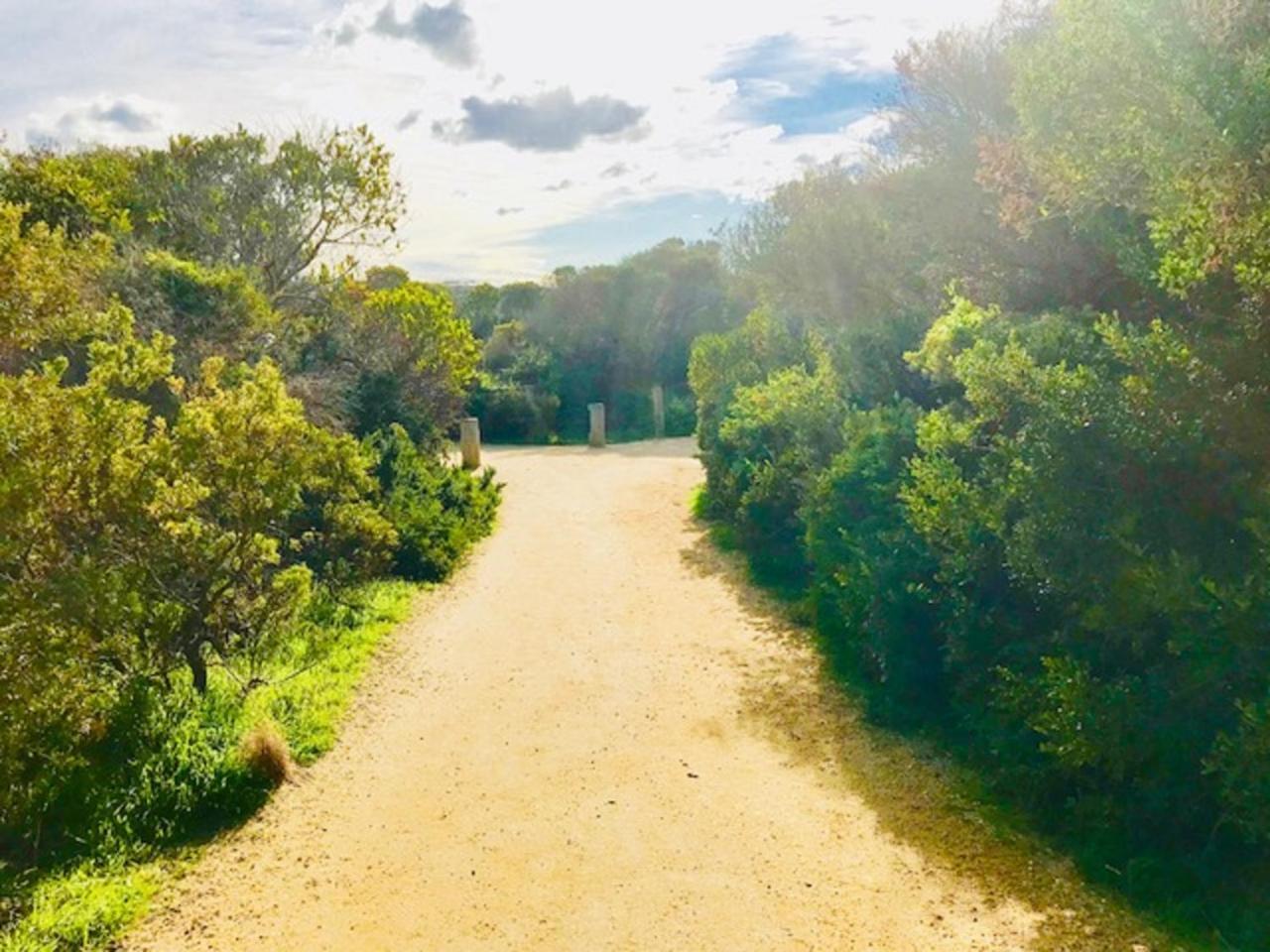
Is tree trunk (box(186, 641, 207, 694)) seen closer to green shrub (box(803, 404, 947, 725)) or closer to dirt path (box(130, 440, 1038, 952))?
dirt path (box(130, 440, 1038, 952))

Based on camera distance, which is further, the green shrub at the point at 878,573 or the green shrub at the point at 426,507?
the green shrub at the point at 426,507

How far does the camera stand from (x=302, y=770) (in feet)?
22.7

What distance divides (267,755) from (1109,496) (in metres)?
6.10

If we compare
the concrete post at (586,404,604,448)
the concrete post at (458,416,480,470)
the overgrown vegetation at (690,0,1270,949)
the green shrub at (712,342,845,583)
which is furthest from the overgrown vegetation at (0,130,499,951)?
the concrete post at (586,404,604,448)

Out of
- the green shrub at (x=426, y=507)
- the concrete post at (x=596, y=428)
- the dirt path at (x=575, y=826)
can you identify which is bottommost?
the dirt path at (x=575, y=826)

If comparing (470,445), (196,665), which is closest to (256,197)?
(470,445)

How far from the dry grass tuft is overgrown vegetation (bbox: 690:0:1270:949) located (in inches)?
194

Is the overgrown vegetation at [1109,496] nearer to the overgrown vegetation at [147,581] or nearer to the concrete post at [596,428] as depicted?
the overgrown vegetation at [147,581]

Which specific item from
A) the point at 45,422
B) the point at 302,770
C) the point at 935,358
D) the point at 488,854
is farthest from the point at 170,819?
the point at 935,358

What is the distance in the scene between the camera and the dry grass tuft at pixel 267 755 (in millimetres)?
6566

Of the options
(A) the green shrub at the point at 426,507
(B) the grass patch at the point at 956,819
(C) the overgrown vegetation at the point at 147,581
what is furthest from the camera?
(A) the green shrub at the point at 426,507

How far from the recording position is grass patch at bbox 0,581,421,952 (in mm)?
5066

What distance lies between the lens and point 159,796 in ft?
20.2

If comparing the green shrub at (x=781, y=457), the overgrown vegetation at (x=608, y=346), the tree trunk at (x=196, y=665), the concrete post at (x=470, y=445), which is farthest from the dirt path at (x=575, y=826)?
the overgrown vegetation at (x=608, y=346)
